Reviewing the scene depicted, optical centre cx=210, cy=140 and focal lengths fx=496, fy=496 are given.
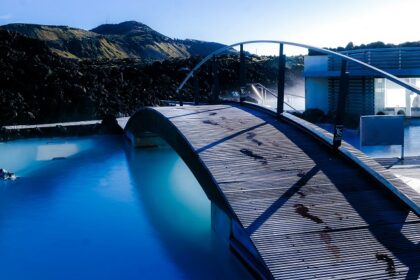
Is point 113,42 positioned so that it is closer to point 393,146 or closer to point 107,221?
point 393,146

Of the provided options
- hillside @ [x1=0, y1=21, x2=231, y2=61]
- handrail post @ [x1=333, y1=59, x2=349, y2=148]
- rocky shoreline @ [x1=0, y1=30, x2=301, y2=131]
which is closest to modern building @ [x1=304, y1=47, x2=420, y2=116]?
rocky shoreline @ [x1=0, y1=30, x2=301, y2=131]

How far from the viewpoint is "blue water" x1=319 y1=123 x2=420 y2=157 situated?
11.7 metres

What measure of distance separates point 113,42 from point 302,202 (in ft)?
290

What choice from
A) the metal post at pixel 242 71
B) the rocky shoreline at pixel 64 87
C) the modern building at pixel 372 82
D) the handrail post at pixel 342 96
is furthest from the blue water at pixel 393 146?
the rocky shoreline at pixel 64 87

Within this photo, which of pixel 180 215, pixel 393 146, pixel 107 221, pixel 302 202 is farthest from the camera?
pixel 393 146

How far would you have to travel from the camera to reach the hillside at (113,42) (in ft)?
262

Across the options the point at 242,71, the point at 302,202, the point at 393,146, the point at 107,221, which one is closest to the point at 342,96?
the point at 302,202

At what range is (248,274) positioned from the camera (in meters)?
6.26

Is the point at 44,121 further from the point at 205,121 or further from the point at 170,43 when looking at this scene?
the point at 170,43

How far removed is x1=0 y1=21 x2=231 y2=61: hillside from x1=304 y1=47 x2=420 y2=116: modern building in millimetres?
50658

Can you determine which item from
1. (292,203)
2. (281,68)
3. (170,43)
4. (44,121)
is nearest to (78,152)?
(44,121)

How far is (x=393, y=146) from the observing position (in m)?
12.7

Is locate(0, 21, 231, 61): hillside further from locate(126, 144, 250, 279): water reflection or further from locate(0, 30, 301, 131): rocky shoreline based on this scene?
locate(126, 144, 250, 279): water reflection

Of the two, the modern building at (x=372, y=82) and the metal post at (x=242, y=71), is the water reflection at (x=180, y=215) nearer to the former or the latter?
the metal post at (x=242, y=71)
